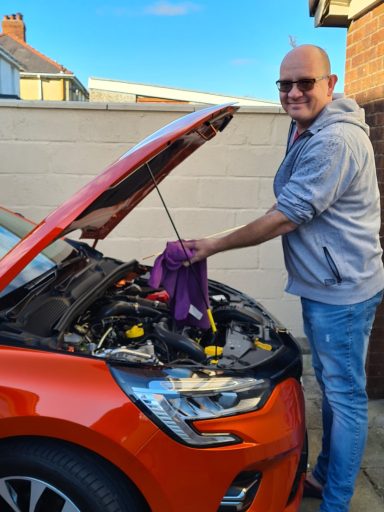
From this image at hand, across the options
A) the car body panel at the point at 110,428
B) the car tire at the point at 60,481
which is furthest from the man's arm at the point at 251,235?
the car tire at the point at 60,481

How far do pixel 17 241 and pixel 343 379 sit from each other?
178 centimetres

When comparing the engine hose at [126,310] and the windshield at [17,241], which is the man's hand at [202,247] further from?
the windshield at [17,241]

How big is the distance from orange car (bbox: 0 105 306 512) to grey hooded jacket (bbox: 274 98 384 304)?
415 millimetres

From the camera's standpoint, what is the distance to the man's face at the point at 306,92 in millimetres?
2119

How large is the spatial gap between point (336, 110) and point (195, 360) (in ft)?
4.14

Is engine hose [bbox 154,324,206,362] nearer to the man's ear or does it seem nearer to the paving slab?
the paving slab

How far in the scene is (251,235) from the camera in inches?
85.6

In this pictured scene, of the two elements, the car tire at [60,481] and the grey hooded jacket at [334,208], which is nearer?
the car tire at [60,481]

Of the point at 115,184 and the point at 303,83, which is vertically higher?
the point at 303,83

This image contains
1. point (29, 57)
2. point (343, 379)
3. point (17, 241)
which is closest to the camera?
point (343, 379)

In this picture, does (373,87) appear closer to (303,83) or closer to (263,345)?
(303,83)

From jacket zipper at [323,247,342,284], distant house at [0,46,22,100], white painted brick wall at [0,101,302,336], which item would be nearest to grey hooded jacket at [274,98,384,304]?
jacket zipper at [323,247,342,284]

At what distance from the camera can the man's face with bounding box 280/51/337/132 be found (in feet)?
6.95

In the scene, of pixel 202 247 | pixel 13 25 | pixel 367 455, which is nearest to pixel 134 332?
pixel 202 247
